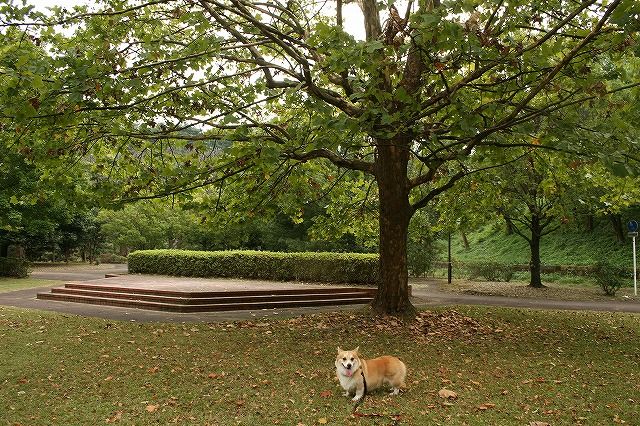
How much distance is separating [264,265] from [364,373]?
56.6 feet

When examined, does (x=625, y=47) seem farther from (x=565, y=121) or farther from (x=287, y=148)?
(x=287, y=148)

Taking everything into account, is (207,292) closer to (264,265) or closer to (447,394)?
(264,265)

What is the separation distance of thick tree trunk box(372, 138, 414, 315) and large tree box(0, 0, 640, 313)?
0.10ft

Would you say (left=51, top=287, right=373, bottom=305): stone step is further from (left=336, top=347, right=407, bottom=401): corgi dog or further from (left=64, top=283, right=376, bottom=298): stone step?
(left=336, top=347, right=407, bottom=401): corgi dog

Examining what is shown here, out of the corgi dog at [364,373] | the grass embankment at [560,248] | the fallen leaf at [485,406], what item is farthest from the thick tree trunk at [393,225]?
the grass embankment at [560,248]

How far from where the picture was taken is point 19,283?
23.2 meters

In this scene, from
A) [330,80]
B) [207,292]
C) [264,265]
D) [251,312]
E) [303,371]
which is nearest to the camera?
[303,371]

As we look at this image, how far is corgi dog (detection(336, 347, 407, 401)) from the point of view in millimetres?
5992

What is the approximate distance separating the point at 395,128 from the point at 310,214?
20.2m

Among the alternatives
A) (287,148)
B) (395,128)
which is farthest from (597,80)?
(287,148)

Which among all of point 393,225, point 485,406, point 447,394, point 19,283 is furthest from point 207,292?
point 19,283

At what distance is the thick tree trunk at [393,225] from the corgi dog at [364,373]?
4924 millimetres

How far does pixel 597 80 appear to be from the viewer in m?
7.59

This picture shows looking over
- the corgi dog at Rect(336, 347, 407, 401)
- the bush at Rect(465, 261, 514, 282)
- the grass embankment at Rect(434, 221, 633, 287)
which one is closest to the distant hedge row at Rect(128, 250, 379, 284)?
the bush at Rect(465, 261, 514, 282)
